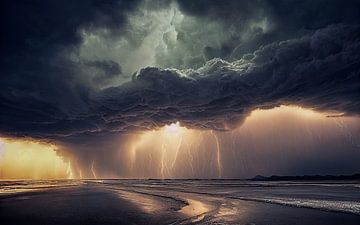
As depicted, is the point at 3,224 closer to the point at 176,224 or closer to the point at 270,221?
the point at 176,224

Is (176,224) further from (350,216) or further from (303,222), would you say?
(350,216)

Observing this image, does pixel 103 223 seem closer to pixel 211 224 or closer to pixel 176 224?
pixel 176 224

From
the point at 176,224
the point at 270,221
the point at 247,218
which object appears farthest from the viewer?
the point at 247,218

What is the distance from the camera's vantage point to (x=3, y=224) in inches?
786

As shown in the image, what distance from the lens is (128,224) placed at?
2027 centimetres

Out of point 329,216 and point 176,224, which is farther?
point 329,216

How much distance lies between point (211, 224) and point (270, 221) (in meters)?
4.46

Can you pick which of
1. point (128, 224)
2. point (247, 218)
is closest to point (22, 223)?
point (128, 224)

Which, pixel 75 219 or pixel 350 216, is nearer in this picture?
pixel 75 219

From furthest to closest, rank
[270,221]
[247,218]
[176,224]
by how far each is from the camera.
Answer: [247,218] < [270,221] < [176,224]

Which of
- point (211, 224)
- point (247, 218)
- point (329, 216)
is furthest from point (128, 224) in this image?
point (329, 216)

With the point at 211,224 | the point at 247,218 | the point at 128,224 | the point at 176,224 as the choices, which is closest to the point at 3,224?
the point at 128,224

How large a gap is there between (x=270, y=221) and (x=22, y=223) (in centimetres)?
1658

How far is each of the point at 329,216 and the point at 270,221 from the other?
5989mm
